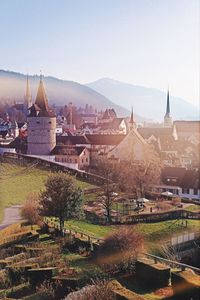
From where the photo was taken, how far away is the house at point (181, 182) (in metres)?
4.98

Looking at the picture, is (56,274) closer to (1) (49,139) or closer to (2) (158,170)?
(1) (49,139)

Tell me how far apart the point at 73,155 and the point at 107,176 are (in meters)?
0.51

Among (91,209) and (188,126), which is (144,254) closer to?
(91,209)

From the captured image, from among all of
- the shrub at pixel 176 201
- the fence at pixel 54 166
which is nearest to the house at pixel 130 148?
the fence at pixel 54 166

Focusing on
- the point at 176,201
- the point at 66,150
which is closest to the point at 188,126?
the point at 176,201

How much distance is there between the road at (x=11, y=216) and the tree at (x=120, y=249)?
744mm

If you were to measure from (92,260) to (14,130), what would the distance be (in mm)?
1197

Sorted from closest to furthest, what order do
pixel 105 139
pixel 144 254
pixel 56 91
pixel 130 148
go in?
pixel 144 254, pixel 56 91, pixel 105 139, pixel 130 148

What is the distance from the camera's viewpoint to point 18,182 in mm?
3449

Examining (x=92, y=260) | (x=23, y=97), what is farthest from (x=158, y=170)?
(x=23, y=97)

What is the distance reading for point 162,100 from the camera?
14.8 ft

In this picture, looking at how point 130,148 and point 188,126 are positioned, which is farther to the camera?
point 188,126

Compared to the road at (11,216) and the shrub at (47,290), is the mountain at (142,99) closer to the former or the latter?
the road at (11,216)

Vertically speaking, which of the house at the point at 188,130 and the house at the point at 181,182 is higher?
the house at the point at 188,130
